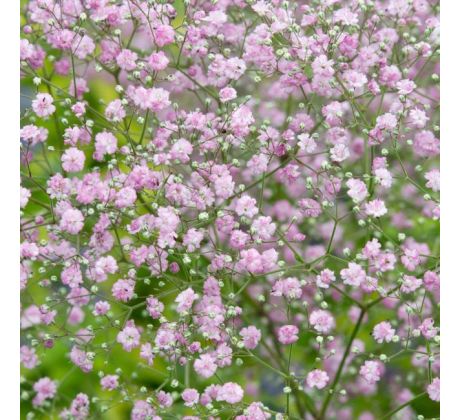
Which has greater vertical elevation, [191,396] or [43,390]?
[43,390]

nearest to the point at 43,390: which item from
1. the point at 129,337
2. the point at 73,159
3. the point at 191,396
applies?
the point at 129,337

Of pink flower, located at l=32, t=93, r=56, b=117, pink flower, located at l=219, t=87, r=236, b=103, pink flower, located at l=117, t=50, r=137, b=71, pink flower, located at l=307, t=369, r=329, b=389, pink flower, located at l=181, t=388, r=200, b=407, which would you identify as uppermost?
pink flower, located at l=117, t=50, r=137, b=71

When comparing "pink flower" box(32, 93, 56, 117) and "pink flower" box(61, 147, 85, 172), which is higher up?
"pink flower" box(32, 93, 56, 117)

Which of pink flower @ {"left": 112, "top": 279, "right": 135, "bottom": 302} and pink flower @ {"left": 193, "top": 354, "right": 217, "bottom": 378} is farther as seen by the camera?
pink flower @ {"left": 112, "top": 279, "right": 135, "bottom": 302}

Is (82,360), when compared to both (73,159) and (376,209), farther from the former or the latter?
(376,209)

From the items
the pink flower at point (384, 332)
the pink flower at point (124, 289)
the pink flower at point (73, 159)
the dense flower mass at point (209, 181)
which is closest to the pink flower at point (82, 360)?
the dense flower mass at point (209, 181)

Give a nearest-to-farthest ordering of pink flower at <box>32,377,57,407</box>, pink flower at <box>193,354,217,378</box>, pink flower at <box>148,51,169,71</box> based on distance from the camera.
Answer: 1. pink flower at <box>193,354,217,378</box>
2. pink flower at <box>148,51,169,71</box>
3. pink flower at <box>32,377,57,407</box>

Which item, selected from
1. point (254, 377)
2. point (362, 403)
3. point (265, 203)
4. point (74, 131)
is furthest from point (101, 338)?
point (74, 131)

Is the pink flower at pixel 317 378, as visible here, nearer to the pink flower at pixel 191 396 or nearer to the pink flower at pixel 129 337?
the pink flower at pixel 191 396

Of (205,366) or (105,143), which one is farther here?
(105,143)

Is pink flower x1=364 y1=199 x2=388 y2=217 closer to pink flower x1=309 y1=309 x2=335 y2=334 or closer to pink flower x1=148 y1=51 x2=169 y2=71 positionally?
pink flower x1=309 y1=309 x2=335 y2=334

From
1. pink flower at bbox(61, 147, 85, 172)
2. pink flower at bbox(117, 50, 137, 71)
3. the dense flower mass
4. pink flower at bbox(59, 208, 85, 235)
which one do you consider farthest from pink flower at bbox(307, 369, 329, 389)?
pink flower at bbox(117, 50, 137, 71)
